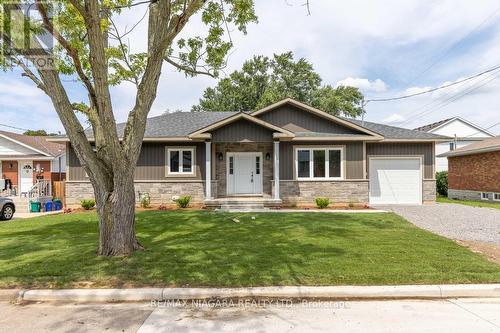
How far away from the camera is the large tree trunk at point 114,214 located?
5.61 metres

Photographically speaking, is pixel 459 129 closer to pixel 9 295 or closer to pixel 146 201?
pixel 146 201

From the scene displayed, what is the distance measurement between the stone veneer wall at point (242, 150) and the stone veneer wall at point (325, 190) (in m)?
1.12

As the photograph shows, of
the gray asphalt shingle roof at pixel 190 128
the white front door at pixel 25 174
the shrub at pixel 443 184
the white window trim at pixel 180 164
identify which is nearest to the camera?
the white window trim at pixel 180 164

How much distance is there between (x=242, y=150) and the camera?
1491cm

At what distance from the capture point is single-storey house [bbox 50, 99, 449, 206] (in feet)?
44.3

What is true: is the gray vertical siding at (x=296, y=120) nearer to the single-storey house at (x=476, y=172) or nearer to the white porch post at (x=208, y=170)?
the white porch post at (x=208, y=170)

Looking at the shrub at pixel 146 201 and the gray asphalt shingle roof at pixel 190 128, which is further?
the gray asphalt shingle roof at pixel 190 128

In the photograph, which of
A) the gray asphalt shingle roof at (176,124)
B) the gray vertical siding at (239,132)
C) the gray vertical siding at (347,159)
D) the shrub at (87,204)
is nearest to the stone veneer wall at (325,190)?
the gray vertical siding at (347,159)

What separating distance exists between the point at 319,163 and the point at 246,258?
9.51 meters

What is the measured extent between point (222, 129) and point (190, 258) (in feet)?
27.1

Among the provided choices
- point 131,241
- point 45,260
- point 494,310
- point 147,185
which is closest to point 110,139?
point 131,241

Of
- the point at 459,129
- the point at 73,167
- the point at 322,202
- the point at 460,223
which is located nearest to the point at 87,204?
the point at 73,167

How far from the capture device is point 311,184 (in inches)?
556

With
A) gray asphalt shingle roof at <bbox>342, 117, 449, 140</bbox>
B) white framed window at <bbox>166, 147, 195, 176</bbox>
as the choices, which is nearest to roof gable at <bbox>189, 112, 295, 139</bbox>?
white framed window at <bbox>166, 147, 195, 176</bbox>
